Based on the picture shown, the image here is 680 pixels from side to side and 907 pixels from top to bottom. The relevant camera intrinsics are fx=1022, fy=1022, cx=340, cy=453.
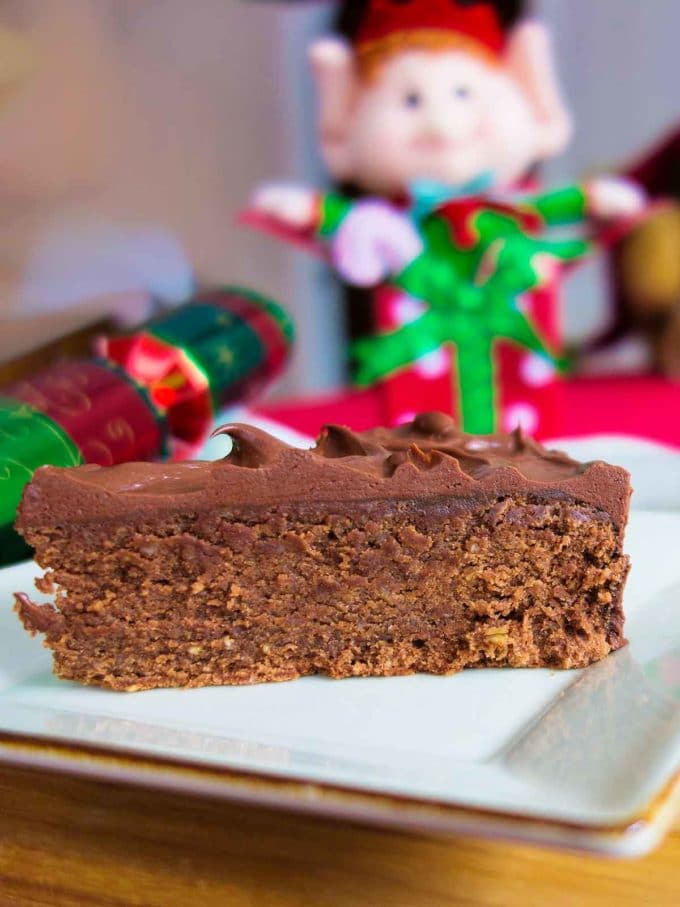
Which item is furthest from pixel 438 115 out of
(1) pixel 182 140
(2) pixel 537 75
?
(1) pixel 182 140

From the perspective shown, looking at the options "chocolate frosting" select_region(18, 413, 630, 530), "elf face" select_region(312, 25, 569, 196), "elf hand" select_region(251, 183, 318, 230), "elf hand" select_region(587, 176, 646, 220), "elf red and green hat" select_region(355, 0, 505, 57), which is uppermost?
"elf red and green hat" select_region(355, 0, 505, 57)

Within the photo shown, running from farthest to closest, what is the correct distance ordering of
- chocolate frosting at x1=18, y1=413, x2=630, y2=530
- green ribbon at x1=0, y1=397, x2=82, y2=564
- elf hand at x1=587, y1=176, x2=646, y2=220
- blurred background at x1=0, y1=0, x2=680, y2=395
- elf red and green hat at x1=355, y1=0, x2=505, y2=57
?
1. blurred background at x1=0, y1=0, x2=680, y2=395
2. elf hand at x1=587, y1=176, x2=646, y2=220
3. elf red and green hat at x1=355, y1=0, x2=505, y2=57
4. green ribbon at x1=0, y1=397, x2=82, y2=564
5. chocolate frosting at x1=18, y1=413, x2=630, y2=530

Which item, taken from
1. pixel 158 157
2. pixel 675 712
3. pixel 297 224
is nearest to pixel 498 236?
pixel 297 224

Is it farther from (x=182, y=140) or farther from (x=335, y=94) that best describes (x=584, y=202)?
(x=182, y=140)

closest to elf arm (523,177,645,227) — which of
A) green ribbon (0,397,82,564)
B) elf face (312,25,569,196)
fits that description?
elf face (312,25,569,196)

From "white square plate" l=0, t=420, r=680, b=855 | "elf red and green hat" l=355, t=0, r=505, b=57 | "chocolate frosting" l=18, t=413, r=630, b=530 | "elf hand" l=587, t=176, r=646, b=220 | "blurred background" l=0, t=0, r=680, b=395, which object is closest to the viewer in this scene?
"white square plate" l=0, t=420, r=680, b=855

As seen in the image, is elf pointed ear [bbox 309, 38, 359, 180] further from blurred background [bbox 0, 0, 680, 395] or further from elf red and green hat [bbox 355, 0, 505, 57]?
blurred background [bbox 0, 0, 680, 395]

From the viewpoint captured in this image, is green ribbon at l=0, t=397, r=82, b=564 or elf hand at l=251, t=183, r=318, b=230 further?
elf hand at l=251, t=183, r=318, b=230

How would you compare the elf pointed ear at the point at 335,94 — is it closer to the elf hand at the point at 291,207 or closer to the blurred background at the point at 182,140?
the elf hand at the point at 291,207

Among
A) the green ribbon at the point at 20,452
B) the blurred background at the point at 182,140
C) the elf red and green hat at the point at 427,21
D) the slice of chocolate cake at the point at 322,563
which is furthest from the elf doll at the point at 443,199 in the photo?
the slice of chocolate cake at the point at 322,563
